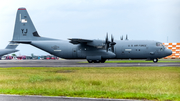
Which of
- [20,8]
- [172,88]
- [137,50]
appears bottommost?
[172,88]

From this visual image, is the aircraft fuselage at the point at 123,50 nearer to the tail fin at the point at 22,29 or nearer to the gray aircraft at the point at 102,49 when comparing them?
the gray aircraft at the point at 102,49

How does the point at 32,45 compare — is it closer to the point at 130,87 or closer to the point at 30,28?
the point at 30,28

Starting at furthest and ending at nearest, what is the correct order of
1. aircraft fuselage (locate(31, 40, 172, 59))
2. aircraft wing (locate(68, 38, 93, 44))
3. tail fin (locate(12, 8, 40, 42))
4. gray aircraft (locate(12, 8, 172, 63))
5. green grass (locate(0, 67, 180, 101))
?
tail fin (locate(12, 8, 40, 42)) → aircraft fuselage (locate(31, 40, 172, 59)) → gray aircraft (locate(12, 8, 172, 63)) → aircraft wing (locate(68, 38, 93, 44)) → green grass (locate(0, 67, 180, 101))

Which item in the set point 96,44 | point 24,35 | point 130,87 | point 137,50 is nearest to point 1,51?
point 24,35

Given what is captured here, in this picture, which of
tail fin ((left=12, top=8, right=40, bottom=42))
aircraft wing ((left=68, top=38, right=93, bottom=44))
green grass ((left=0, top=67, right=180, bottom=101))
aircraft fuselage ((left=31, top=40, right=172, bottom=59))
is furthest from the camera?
tail fin ((left=12, top=8, right=40, bottom=42))

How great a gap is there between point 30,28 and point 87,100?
4396cm

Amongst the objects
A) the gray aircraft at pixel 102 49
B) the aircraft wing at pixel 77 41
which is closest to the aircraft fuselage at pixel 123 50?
the gray aircraft at pixel 102 49

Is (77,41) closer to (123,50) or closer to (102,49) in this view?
(102,49)

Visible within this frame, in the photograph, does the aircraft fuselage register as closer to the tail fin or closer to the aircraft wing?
the aircraft wing

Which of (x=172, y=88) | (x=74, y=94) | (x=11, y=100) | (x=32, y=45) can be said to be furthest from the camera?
(x=32, y=45)

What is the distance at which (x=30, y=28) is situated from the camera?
2009 inches

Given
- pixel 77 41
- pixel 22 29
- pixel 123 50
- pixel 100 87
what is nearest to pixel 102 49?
pixel 123 50

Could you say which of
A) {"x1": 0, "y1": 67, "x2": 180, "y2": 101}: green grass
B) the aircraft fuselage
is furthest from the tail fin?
{"x1": 0, "y1": 67, "x2": 180, "y2": 101}: green grass

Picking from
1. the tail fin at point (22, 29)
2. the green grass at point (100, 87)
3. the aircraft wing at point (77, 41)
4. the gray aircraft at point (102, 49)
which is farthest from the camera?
the tail fin at point (22, 29)
